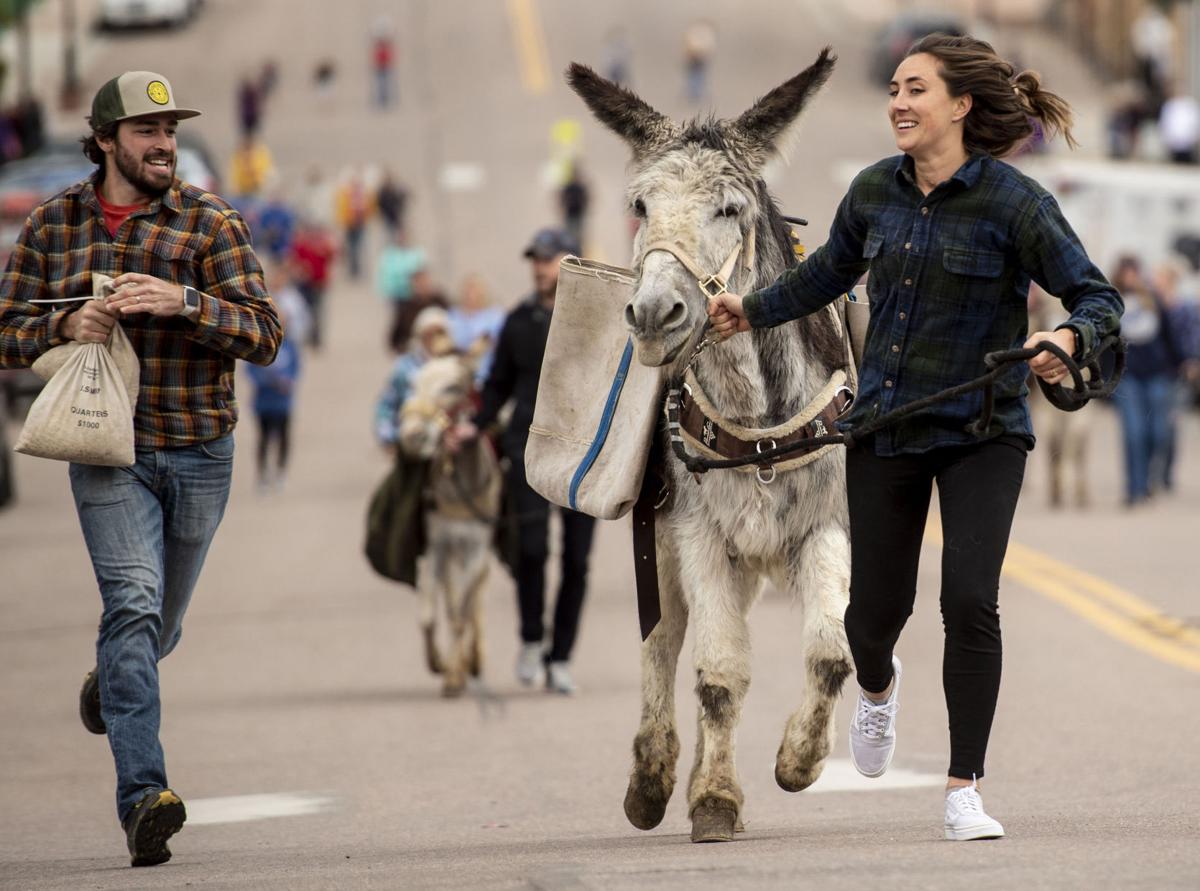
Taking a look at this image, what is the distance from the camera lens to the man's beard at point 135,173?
720cm

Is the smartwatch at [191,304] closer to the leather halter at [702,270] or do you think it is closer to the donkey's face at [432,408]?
the leather halter at [702,270]

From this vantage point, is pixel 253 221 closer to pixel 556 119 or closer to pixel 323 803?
pixel 556 119

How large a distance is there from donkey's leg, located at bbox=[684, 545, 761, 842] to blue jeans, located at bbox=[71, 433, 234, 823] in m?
1.57

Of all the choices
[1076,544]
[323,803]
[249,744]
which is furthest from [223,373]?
[1076,544]

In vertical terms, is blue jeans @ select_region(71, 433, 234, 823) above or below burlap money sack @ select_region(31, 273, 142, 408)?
below

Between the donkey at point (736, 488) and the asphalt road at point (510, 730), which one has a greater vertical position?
the donkey at point (736, 488)

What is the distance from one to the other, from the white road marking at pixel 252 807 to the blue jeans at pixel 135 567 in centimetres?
163

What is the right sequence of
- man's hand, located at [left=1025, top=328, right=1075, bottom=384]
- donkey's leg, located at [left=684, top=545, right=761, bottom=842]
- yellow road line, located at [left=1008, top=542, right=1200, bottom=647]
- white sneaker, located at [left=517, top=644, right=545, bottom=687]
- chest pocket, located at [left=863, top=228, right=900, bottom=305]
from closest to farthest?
man's hand, located at [left=1025, top=328, right=1075, bottom=384]
chest pocket, located at [left=863, top=228, right=900, bottom=305]
donkey's leg, located at [left=684, top=545, right=761, bottom=842]
white sneaker, located at [left=517, top=644, right=545, bottom=687]
yellow road line, located at [left=1008, top=542, right=1200, bottom=647]

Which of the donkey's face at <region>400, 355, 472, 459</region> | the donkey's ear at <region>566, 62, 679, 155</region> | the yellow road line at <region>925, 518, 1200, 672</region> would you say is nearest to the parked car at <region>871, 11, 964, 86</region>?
the yellow road line at <region>925, 518, 1200, 672</region>

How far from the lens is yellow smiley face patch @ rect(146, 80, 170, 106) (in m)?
7.23

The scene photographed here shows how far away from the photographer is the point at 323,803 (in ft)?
29.8

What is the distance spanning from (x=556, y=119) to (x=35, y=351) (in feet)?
162

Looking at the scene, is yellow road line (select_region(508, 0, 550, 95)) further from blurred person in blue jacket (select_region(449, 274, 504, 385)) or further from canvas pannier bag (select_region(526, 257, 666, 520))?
canvas pannier bag (select_region(526, 257, 666, 520))

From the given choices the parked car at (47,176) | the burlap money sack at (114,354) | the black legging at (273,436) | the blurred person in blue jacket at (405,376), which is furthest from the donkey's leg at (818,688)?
the parked car at (47,176)
